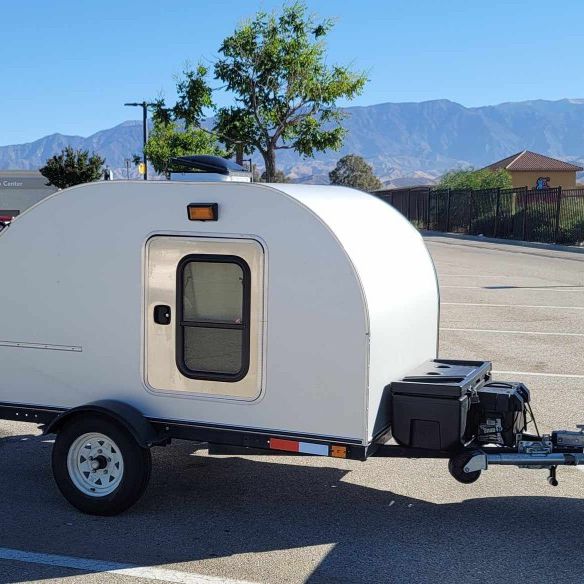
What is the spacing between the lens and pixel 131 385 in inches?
229

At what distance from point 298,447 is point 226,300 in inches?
40.8

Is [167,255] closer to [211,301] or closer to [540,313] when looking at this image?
[211,301]

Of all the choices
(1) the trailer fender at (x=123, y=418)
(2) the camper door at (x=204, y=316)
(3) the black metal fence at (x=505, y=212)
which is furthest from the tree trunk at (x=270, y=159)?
(3) the black metal fence at (x=505, y=212)

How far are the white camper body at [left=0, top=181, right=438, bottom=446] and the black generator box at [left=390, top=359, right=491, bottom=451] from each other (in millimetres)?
115

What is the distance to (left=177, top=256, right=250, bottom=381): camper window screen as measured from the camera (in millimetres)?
5555

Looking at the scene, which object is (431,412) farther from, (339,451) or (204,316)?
(204,316)

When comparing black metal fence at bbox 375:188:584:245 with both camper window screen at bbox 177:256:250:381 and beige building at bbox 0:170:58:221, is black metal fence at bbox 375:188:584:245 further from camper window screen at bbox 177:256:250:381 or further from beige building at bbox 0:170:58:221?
camper window screen at bbox 177:256:250:381

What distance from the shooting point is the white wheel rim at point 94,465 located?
5766mm

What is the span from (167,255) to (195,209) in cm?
37

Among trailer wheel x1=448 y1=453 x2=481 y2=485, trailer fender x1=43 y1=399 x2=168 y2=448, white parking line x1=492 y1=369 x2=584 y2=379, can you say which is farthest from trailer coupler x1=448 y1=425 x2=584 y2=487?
white parking line x1=492 y1=369 x2=584 y2=379

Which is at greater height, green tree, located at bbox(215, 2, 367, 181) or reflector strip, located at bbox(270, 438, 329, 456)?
green tree, located at bbox(215, 2, 367, 181)

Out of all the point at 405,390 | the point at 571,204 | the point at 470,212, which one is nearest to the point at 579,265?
the point at 571,204

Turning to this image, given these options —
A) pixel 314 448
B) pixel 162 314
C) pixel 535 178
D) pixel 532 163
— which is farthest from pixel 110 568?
pixel 532 163

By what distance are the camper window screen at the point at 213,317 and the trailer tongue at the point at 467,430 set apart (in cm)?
104
